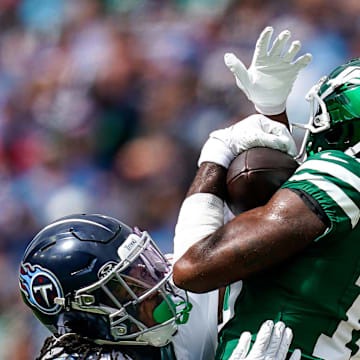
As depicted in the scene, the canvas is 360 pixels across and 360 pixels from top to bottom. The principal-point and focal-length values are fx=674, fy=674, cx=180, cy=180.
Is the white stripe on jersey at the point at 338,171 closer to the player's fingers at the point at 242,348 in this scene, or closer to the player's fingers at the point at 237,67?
the player's fingers at the point at 242,348

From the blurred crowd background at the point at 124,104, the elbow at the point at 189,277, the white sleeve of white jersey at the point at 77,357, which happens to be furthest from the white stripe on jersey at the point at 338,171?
the blurred crowd background at the point at 124,104

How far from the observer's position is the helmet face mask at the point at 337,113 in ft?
4.94

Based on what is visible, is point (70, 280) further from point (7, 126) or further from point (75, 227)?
point (7, 126)

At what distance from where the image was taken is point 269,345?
1372 mm

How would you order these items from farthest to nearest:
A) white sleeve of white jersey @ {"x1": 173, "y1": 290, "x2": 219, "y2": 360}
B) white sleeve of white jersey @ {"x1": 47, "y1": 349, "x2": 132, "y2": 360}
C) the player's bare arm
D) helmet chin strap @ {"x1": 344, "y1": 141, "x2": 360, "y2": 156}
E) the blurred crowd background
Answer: the blurred crowd background
white sleeve of white jersey @ {"x1": 173, "y1": 290, "x2": 219, "y2": 360}
white sleeve of white jersey @ {"x1": 47, "y1": 349, "x2": 132, "y2": 360}
helmet chin strap @ {"x1": 344, "y1": 141, "x2": 360, "y2": 156}
the player's bare arm

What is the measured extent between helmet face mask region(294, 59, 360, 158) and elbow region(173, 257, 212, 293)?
16.9 inches

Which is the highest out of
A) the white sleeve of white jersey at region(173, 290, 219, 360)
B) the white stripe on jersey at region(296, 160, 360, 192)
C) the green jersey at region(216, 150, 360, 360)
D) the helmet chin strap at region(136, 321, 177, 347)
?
the white stripe on jersey at region(296, 160, 360, 192)

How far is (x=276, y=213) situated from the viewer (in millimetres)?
1332

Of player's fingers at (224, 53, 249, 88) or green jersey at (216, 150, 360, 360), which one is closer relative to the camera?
green jersey at (216, 150, 360, 360)

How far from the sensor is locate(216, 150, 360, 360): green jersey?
1.35m

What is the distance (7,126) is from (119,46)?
85 centimetres

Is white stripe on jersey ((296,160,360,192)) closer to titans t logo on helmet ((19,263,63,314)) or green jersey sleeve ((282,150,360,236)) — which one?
green jersey sleeve ((282,150,360,236))

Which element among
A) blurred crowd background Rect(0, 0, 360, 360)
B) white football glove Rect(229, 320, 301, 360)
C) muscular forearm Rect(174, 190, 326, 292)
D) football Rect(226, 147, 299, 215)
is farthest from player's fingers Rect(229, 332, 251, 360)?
blurred crowd background Rect(0, 0, 360, 360)

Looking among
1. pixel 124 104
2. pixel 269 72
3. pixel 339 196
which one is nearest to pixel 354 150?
pixel 339 196
